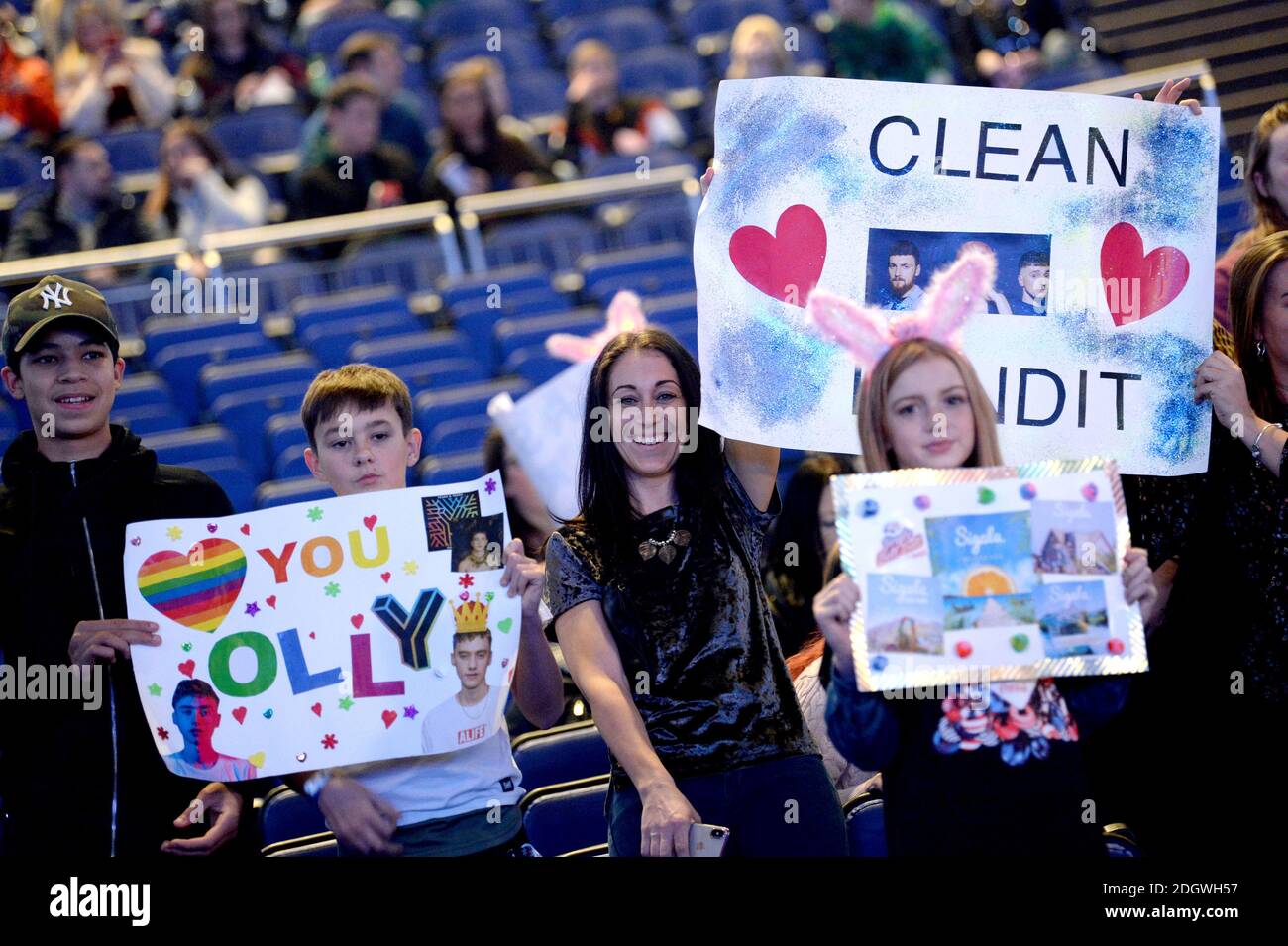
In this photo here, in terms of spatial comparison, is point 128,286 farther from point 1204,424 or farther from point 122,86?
point 1204,424

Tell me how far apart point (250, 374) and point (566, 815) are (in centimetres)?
297

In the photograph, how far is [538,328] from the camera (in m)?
6.38

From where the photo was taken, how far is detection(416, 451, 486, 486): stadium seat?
5.33 metres

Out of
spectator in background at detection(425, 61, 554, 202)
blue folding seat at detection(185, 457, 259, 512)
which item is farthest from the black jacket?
spectator in background at detection(425, 61, 554, 202)

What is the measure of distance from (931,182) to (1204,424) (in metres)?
0.78

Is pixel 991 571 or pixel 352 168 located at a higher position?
pixel 352 168

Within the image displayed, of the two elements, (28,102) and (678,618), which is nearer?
(678,618)

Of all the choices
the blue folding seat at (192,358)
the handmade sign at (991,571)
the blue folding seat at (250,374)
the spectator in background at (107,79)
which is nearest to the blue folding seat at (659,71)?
the spectator in background at (107,79)

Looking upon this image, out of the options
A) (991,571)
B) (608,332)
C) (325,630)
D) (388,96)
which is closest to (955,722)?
(991,571)

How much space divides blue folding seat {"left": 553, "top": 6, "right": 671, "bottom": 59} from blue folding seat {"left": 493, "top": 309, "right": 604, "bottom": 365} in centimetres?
329

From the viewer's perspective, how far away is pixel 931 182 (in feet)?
11.0

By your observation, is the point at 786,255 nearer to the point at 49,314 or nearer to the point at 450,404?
the point at 49,314
